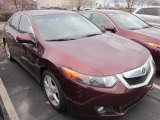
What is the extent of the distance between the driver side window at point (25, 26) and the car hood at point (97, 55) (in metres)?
0.77

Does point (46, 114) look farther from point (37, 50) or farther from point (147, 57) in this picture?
point (147, 57)

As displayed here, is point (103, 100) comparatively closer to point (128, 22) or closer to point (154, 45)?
point (154, 45)

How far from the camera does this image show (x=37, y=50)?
3.71 metres

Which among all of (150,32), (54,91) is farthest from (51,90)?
(150,32)

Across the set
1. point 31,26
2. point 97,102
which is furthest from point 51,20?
point 97,102

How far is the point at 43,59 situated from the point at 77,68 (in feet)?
2.55

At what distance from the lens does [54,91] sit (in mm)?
3449

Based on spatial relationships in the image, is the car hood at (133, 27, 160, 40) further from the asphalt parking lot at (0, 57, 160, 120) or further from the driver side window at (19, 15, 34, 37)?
the driver side window at (19, 15, 34, 37)

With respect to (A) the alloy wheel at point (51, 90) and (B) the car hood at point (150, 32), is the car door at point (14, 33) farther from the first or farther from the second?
(B) the car hood at point (150, 32)

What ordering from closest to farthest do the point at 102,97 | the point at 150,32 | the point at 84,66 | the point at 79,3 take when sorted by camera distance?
the point at 102,97, the point at 84,66, the point at 150,32, the point at 79,3

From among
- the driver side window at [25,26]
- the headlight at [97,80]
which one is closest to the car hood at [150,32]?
the headlight at [97,80]

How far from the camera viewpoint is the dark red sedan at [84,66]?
2779 millimetres

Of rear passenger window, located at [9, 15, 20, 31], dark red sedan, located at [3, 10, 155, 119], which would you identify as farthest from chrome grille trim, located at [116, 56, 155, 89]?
rear passenger window, located at [9, 15, 20, 31]

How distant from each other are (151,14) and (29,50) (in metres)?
6.72
